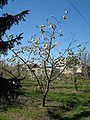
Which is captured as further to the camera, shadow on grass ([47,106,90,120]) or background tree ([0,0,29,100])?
shadow on grass ([47,106,90,120])

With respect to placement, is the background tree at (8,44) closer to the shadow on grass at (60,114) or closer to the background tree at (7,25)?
the background tree at (7,25)

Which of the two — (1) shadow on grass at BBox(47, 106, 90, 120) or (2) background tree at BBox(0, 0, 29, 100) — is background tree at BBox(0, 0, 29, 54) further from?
(1) shadow on grass at BBox(47, 106, 90, 120)

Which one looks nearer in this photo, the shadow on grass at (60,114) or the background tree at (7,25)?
the background tree at (7,25)

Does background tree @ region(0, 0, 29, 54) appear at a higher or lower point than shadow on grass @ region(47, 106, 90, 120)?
higher

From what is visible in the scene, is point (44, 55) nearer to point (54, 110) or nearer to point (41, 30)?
point (41, 30)

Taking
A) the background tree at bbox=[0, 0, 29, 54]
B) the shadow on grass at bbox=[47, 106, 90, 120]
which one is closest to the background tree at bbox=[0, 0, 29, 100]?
the background tree at bbox=[0, 0, 29, 54]

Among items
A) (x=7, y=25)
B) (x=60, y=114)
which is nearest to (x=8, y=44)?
(x=7, y=25)

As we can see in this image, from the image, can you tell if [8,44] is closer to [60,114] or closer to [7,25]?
[7,25]

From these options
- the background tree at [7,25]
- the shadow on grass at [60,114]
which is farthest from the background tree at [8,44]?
the shadow on grass at [60,114]

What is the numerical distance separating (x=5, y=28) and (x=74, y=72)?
59.4 ft

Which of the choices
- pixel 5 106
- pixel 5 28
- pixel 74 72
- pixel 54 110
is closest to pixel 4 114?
pixel 5 106

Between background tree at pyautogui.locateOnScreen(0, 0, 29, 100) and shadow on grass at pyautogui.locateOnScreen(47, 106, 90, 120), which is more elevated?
background tree at pyautogui.locateOnScreen(0, 0, 29, 100)

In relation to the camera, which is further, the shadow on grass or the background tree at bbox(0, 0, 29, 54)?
the shadow on grass

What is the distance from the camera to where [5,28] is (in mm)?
7270
